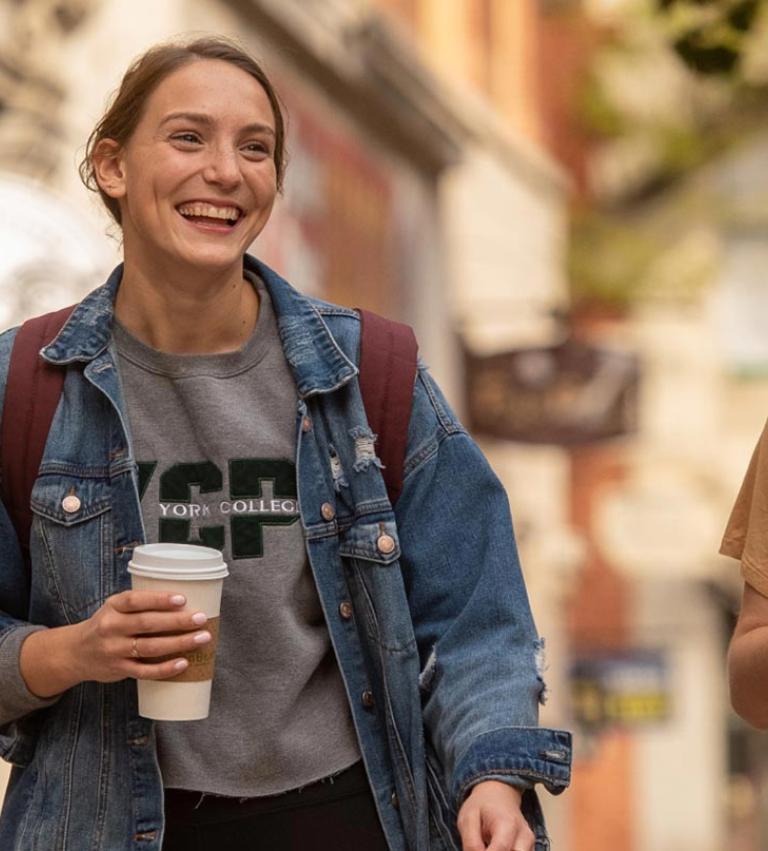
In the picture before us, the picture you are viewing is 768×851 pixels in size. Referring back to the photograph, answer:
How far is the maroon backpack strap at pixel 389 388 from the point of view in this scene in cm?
249

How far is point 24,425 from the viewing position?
7.94 ft

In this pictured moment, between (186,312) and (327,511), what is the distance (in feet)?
1.07

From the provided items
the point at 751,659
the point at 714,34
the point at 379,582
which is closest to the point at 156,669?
the point at 379,582

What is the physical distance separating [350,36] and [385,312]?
202 centimetres

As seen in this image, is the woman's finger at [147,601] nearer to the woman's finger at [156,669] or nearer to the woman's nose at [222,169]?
the woman's finger at [156,669]

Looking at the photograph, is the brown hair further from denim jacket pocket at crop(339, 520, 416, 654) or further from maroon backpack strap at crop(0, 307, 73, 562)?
denim jacket pocket at crop(339, 520, 416, 654)

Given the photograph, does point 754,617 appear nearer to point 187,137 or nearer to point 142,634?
point 142,634

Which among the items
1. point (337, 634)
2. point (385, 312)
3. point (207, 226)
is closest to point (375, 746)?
point (337, 634)

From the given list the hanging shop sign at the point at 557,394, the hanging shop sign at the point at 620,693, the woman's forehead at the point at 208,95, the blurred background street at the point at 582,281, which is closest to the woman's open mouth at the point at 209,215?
the woman's forehead at the point at 208,95

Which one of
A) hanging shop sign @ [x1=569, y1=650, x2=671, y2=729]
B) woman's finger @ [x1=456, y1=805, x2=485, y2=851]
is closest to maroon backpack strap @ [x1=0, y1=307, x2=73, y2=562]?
woman's finger @ [x1=456, y1=805, x2=485, y2=851]

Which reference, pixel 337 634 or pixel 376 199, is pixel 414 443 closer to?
pixel 337 634

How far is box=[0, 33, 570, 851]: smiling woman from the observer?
7.77 ft

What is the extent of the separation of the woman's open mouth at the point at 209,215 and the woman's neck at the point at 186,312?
0.21 ft

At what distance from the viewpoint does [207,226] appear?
8.02 feet
